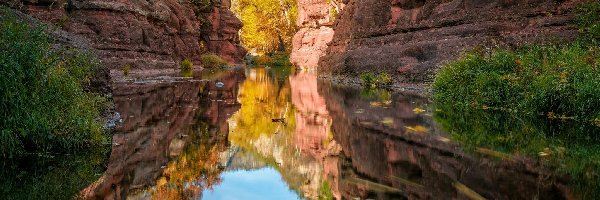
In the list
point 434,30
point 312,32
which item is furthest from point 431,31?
point 312,32

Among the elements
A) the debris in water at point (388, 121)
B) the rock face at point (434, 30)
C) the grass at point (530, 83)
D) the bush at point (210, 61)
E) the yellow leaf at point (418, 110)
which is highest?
the rock face at point (434, 30)

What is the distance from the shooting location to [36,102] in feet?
19.7

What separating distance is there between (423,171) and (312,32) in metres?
53.8

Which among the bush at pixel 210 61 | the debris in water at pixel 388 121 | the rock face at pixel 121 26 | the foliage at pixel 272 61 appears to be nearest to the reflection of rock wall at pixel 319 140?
the debris in water at pixel 388 121

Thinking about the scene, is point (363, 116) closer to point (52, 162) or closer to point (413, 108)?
point (413, 108)

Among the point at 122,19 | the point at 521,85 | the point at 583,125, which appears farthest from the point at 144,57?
the point at 583,125

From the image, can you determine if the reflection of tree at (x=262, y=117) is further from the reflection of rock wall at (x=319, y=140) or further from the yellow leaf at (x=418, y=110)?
the yellow leaf at (x=418, y=110)

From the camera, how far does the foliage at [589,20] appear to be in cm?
1378

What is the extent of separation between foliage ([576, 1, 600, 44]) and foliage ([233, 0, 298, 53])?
5897 centimetres

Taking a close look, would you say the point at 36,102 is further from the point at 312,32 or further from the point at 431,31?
the point at 312,32

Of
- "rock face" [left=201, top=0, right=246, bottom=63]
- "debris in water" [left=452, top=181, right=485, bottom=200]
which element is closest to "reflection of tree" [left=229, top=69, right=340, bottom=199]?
"debris in water" [left=452, top=181, right=485, bottom=200]

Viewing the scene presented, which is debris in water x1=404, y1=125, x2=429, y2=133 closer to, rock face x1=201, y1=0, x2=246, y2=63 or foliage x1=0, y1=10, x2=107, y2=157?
foliage x1=0, y1=10, x2=107, y2=157

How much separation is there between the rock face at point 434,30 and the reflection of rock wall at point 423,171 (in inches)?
386

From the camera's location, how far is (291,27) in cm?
7462
